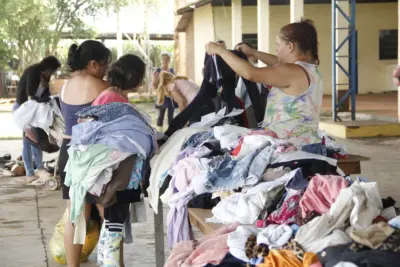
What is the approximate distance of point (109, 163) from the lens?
15.8ft

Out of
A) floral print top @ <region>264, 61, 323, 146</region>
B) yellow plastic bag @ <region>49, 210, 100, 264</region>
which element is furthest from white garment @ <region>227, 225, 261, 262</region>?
yellow plastic bag @ <region>49, 210, 100, 264</region>

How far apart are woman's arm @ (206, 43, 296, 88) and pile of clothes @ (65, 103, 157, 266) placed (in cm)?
79

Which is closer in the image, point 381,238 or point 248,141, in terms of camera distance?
point 381,238

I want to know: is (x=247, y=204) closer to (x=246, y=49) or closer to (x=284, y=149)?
(x=284, y=149)

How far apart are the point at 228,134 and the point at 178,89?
3.19 m

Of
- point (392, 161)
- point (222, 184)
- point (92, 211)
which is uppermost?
point (222, 184)

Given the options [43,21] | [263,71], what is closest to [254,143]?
[263,71]

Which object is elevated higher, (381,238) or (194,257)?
(381,238)

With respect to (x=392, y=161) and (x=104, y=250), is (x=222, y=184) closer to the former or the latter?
(x=104, y=250)

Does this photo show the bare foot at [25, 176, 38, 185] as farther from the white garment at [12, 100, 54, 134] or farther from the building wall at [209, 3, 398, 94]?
the building wall at [209, 3, 398, 94]

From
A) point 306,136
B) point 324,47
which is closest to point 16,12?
point 324,47

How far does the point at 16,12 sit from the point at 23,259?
25.5 meters

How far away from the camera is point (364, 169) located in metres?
10.4

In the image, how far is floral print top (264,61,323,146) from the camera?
4625 millimetres
